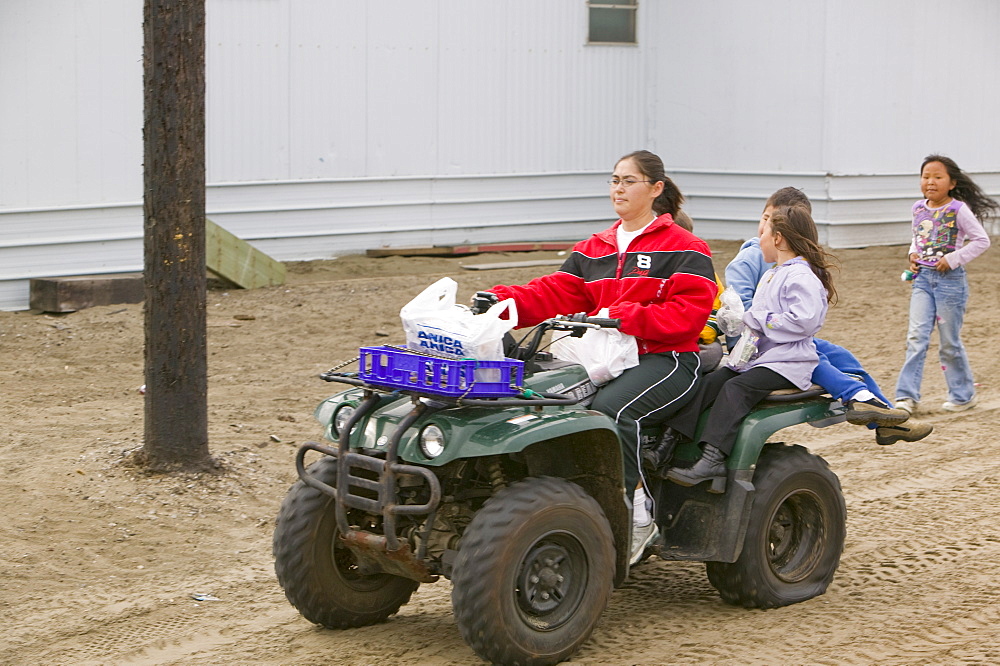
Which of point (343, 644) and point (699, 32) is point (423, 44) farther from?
point (343, 644)

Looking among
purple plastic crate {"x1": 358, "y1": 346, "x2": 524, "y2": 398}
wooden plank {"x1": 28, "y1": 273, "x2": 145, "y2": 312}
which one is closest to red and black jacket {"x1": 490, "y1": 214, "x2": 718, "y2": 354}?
purple plastic crate {"x1": 358, "y1": 346, "x2": 524, "y2": 398}

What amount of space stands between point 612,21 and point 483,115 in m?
2.63

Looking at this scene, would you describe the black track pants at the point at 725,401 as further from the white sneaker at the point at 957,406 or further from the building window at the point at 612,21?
the building window at the point at 612,21

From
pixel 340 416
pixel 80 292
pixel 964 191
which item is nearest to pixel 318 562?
pixel 340 416

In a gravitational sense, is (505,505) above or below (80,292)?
below

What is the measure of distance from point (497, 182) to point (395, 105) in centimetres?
191

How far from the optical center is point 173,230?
23.9ft

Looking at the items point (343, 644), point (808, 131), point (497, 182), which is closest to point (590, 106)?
point (497, 182)

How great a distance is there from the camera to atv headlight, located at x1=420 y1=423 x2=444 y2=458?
15.6ft

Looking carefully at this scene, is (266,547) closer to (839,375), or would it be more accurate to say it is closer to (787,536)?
(787,536)

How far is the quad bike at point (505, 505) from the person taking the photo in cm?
474

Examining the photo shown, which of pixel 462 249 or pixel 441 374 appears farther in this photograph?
pixel 462 249

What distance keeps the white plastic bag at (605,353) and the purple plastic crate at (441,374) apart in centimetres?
53

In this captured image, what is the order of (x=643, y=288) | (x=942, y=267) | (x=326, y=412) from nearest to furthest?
(x=326, y=412) < (x=643, y=288) < (x=942, y=267)
